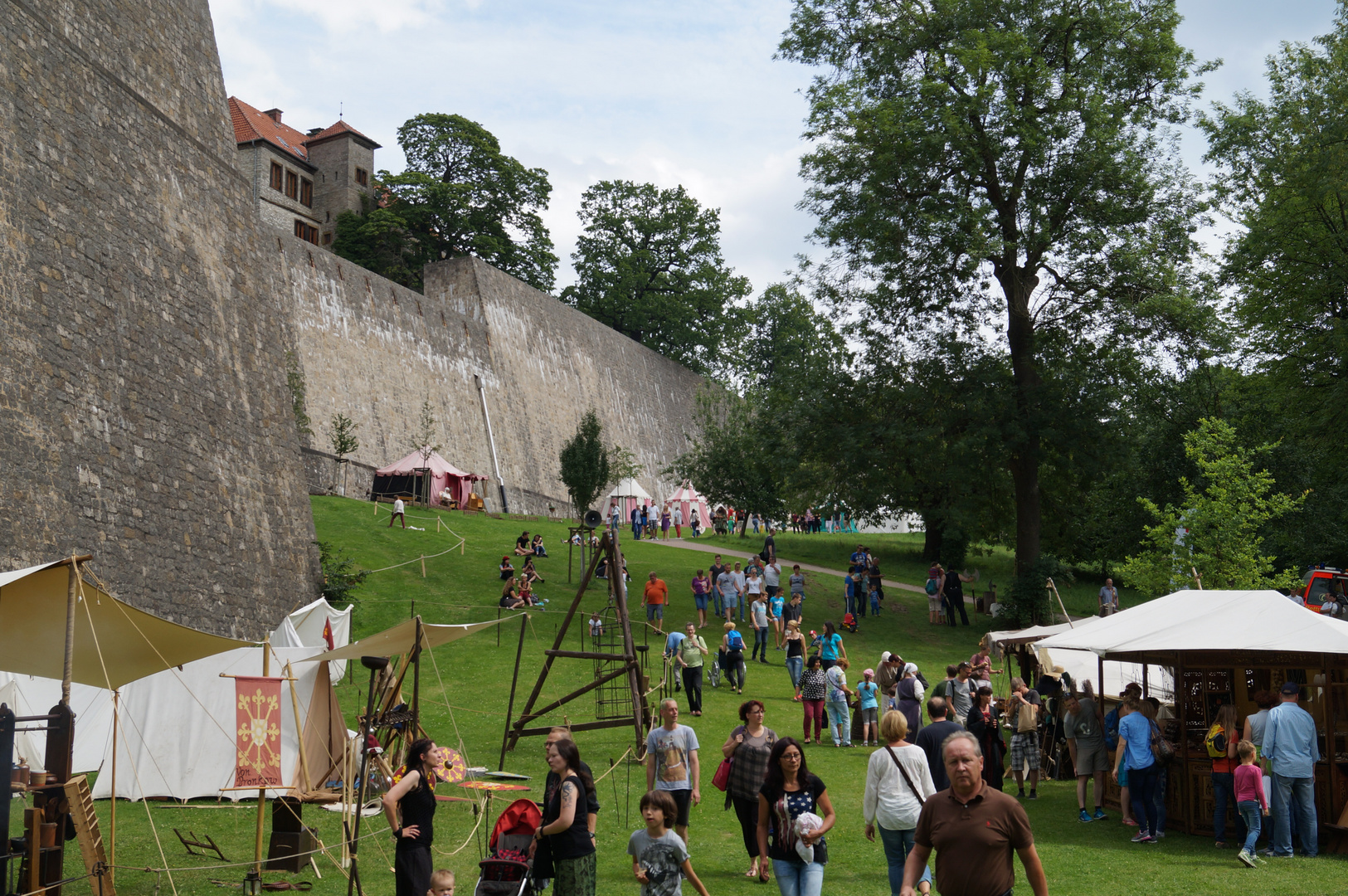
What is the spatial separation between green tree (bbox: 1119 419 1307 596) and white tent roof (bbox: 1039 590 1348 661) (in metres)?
10.8

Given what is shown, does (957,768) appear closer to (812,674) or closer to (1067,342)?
(812,674)

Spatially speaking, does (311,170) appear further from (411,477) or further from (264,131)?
(411,477)

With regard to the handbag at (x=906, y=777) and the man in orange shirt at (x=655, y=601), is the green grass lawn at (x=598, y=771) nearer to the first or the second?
the man in orange shirt at (x=655, y=601)

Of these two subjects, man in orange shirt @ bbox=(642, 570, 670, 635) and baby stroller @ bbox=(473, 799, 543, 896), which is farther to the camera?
man in orange shirt @ bbox=(642, 570, 670, 635)

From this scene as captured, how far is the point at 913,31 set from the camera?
2611 centimetres

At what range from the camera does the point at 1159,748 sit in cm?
980

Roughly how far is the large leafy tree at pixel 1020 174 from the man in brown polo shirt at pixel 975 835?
20.5 metres

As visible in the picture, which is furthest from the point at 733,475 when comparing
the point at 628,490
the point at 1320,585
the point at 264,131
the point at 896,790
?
the point at 896,790

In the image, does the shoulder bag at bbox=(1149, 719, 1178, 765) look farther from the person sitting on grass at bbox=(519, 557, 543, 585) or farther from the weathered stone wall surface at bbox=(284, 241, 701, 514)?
the weathered stone wall surface at bbox=(284, 241, 701, 514)

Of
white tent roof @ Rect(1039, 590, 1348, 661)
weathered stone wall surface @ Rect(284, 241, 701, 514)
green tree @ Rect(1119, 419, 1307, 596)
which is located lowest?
white tent roof @ Rect(1039, 590, 1348, 661)

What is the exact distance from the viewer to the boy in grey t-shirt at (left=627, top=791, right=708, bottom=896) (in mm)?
5945

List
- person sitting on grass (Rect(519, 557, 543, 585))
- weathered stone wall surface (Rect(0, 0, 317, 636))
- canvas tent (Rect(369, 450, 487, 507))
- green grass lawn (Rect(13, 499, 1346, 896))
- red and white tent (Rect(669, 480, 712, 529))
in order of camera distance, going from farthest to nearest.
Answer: red and white tent (Rect(669, 480, 712, 529))
canvas tent (Rect(369, 450, 487, 507))
person sitting on grass (Rect(519, 557, 543, 585))
weathered stone wall surface (Rect(0, 0, 317, 636))
green grass lawn (Rect(13, 499, 1346, 896))

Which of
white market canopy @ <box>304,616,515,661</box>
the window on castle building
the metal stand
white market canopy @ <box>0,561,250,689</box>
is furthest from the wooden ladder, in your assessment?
the window on castle building

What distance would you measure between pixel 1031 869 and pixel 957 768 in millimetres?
480
